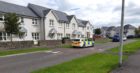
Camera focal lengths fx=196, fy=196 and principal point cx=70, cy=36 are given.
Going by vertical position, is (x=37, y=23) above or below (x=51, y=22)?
below

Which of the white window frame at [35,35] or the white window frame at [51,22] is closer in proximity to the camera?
the white window frame at [35,35]

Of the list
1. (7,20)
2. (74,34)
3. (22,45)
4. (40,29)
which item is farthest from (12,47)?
(74,34)

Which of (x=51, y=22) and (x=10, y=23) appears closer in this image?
(x=10, y=23)

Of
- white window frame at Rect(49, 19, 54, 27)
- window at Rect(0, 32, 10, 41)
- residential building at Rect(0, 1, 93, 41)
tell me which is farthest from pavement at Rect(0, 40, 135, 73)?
white window frame at Rect(49, 19, 54, 27)

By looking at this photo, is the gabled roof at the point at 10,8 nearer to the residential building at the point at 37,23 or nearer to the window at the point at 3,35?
the residential building at the point at 37,23

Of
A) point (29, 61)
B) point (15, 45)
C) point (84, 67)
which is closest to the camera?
point (84, 67)

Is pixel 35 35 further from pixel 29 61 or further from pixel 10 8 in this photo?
pixel 29 61

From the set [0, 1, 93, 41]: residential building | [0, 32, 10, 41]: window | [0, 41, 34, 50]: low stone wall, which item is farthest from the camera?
[0, 1, 93, 41]: residential building

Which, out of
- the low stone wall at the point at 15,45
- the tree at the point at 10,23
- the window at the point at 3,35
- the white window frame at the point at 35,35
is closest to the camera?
the low stone wall at the point at 15,45

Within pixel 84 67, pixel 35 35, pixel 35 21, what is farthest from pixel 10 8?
pixel 84 67

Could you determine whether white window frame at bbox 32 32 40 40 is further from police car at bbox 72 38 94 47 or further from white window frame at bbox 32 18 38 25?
police car at bbox 72 38 94 47

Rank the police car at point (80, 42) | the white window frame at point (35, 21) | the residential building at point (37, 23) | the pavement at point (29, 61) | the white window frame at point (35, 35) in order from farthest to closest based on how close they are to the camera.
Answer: the white window frame at point (35, 21) < the white window frame at point (35, 35) < the residential building at point (37, 23) < the police car at point (80, 42) < the pavement at point (29, 61)

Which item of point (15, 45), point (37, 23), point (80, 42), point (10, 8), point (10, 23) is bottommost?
point (15, 45)

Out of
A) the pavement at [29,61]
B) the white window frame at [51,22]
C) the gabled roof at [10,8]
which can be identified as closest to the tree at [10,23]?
the gabled roof at [10,8]
